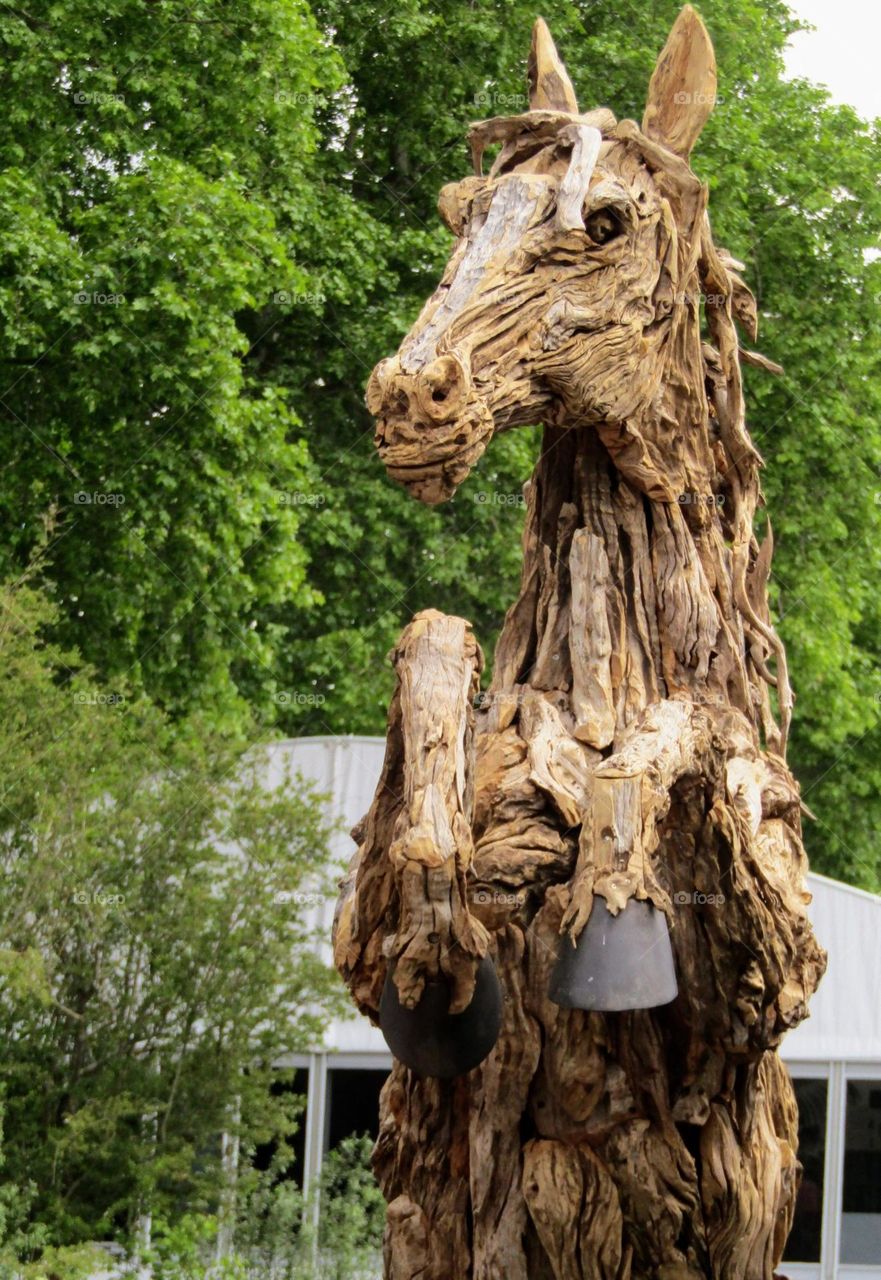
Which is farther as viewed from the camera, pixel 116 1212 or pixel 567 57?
pixel 567 57

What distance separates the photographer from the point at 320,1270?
12242mm

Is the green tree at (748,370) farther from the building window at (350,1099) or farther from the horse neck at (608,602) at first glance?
the horse neck at (608,602)

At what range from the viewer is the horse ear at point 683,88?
15.5 feet

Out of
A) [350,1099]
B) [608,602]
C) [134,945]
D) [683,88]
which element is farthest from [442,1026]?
[350,1099]

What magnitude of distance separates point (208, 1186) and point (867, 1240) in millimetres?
5172

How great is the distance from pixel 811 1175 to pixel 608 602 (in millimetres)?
11327

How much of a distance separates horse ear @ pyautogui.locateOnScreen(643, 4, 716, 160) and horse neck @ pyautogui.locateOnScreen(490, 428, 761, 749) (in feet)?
2.49

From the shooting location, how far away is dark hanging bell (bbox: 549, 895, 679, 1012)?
12.9 ft

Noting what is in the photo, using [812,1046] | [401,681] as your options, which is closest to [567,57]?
[812,1046]

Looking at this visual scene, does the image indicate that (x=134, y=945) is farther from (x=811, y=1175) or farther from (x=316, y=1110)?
(x=811, y=1175)

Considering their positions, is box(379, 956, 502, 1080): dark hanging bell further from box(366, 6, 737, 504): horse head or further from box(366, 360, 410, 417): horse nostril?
box(366, 360, 410, 417): horse nostril

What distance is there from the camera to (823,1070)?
14500mm

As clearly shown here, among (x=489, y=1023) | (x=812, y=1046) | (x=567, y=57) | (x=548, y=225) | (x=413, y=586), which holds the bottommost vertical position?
(x=812, y=1046)

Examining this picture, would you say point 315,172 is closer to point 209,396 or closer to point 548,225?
point 209,396
